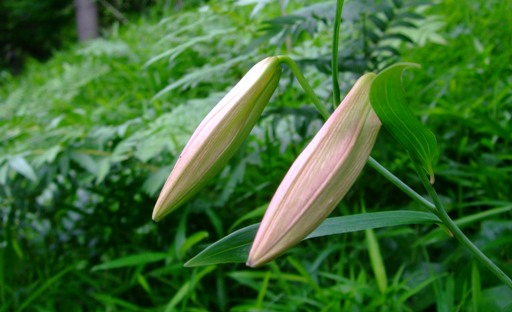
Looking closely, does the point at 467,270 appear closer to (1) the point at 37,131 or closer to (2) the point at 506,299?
(2) the point at 506,299

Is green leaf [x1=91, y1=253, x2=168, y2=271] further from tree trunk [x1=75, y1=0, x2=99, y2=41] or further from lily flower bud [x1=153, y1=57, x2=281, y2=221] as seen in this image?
tree trunk [x1=75, y1=0, x2=99, y2=41]

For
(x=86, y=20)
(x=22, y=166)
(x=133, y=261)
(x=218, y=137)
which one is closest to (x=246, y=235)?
(x=218, y=137)

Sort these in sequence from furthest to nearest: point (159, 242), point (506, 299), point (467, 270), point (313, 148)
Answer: point (159, 242)
point (467, 270)
point (506, 299)
point (313, 148)

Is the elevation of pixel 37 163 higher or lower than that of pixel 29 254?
higher

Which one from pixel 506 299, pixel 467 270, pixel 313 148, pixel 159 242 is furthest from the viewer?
pixel 159 242

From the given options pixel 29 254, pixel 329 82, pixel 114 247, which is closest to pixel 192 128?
pixel 329 82

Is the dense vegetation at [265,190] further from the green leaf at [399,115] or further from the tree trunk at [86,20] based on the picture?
the tree trunk at [86,20]
